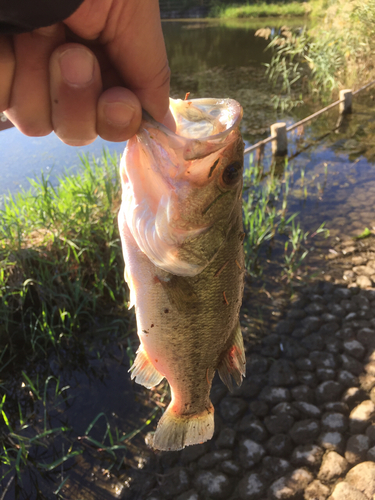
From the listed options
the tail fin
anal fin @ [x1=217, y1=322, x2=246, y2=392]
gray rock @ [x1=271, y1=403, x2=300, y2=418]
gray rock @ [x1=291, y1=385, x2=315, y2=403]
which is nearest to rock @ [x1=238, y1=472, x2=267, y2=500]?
gray rock @ [x1=271, y1=403, x2=300, y2=418]

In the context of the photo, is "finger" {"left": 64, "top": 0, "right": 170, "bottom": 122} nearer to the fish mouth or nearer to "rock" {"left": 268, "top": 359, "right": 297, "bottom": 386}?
the fish mouth

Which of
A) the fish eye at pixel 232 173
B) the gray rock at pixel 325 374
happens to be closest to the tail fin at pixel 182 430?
the fish eye at pixel 232 173

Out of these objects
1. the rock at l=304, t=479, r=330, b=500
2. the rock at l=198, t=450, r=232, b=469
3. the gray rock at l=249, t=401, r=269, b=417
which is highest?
the rock at l=304, t=479, r=330, b=500

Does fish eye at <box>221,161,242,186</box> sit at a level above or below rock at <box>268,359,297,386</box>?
above

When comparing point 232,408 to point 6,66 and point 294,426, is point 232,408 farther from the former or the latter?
point 6,66

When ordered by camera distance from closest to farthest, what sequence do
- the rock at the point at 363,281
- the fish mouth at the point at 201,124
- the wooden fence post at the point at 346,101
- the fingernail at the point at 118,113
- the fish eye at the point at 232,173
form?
→ the fingernail at the point at 118,113
the fish mouth at the point at 201,124
the fish eye at the point at 232,173
the rock at the point at 363,281
the wooden fence post at the point at 346,101

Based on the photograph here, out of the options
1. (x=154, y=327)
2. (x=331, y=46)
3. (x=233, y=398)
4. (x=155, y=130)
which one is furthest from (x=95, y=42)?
(x=331, y=46)

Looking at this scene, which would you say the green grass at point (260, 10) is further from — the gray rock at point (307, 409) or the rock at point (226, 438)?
the rock at point (226, 438)
